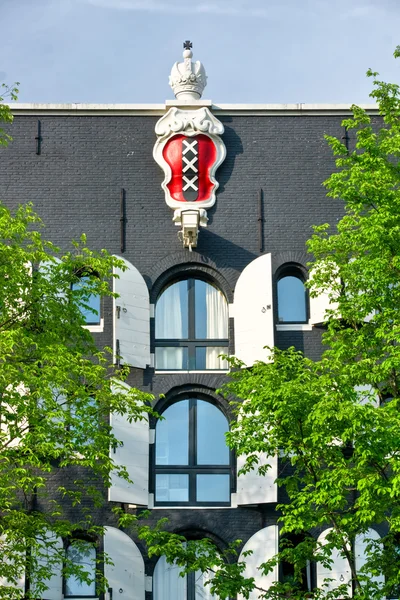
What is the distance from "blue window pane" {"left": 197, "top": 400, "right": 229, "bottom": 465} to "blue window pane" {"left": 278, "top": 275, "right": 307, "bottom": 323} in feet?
7.67

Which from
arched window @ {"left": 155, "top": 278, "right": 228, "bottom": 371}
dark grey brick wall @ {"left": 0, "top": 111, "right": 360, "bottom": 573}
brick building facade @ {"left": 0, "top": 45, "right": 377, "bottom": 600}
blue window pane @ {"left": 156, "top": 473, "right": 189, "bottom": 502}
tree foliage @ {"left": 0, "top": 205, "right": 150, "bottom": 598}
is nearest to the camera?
tree foliage @ {"left": 0, "top": 205, "right": 150, "bottom": 598}

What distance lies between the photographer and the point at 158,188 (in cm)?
2695

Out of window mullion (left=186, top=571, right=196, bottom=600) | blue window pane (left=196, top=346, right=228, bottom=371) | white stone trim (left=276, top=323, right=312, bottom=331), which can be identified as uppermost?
white stone trim (left=276, top=323, right=312, bottom=331)

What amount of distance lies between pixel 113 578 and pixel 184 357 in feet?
15.4

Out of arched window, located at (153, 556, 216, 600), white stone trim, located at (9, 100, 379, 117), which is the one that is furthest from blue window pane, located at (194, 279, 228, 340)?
arched window, located at (153, 556, 216, 600)

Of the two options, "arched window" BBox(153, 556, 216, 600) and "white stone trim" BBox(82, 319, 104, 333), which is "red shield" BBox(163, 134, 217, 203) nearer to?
"white stone trim" BBox(82, 319, 104, 333)

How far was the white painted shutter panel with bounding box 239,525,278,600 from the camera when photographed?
24.4 metres

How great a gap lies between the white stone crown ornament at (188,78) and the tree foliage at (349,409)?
630 cm

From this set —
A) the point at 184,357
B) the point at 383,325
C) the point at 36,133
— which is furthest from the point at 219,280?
the point at 383,325

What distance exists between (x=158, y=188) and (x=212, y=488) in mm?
6342

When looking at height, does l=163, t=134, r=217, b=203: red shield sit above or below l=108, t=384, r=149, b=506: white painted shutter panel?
above

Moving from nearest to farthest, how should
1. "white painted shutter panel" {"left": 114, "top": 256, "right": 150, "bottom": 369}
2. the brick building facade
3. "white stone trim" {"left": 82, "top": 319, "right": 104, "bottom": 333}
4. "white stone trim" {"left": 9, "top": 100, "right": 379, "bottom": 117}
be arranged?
the brick building facade, "white painted shutter panel" {"left": 114, "top": 256, "right": 150, "bottom": 369}, "white stone trim" {"left": 82, "top": 319, "right": 104, "bottom": 333}, "white stone trim" {"left": 9, "top": 100, "right": 379, "bottom": 117}

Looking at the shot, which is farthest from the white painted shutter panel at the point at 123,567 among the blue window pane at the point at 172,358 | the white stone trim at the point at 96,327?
the white stone trim at the point at 96,327

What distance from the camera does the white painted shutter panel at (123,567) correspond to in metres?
24.2
